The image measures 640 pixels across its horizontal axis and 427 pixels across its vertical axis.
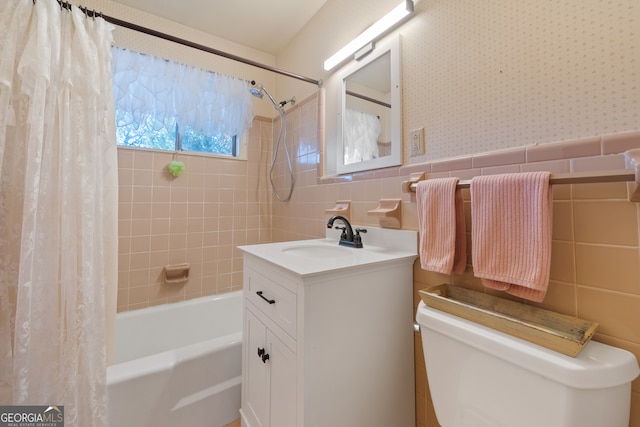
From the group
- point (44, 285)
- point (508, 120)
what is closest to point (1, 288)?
point (44, 285)

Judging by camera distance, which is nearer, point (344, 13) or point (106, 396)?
point (106, 396)

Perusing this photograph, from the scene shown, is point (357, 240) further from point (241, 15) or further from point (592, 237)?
point (241, 15)

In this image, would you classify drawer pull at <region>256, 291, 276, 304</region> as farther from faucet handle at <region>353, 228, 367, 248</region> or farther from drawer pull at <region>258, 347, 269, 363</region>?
faucet handle at <region>353, 228, 367, 248</region>

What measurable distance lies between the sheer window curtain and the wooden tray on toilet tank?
1.84m

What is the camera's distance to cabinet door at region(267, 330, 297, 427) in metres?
0.80

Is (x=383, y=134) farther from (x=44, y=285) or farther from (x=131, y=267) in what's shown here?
(x=131, y=267)

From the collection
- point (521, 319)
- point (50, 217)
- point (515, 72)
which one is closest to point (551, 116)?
point (515, 72)

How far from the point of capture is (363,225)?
1324mm

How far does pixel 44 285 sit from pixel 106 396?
493 millimetres

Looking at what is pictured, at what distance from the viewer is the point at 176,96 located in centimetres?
174

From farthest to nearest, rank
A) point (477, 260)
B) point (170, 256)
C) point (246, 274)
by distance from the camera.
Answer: point (170, 256) → point (246, 274) → point (477, 260)

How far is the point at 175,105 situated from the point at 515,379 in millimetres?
2175

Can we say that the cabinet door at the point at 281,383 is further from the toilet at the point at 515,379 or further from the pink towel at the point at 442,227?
the pink towel at the point at 442,227

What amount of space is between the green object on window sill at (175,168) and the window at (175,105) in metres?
0.13
